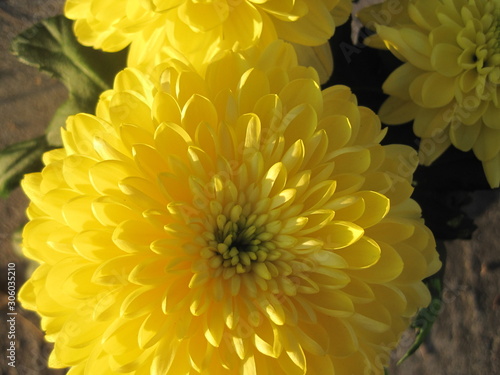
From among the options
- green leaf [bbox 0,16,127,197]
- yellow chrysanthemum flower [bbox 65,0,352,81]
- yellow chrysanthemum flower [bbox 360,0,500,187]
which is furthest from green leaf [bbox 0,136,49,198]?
yellow chrysanthemum flower [bbox 360,0,500,187]

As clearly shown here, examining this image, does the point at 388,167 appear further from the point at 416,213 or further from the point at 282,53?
the point at 282,53

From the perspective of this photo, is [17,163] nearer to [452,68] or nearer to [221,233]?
[221,233]

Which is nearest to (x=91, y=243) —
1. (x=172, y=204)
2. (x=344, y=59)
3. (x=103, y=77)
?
(x=172, y=204)

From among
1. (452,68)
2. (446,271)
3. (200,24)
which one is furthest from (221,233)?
(446,271)

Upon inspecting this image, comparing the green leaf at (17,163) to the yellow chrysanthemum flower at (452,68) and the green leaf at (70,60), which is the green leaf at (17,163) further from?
the yellow chrysanthemum flower at (452,68)

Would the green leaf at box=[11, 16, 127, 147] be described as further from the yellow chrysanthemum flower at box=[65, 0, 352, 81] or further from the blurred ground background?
the blurred ground background
